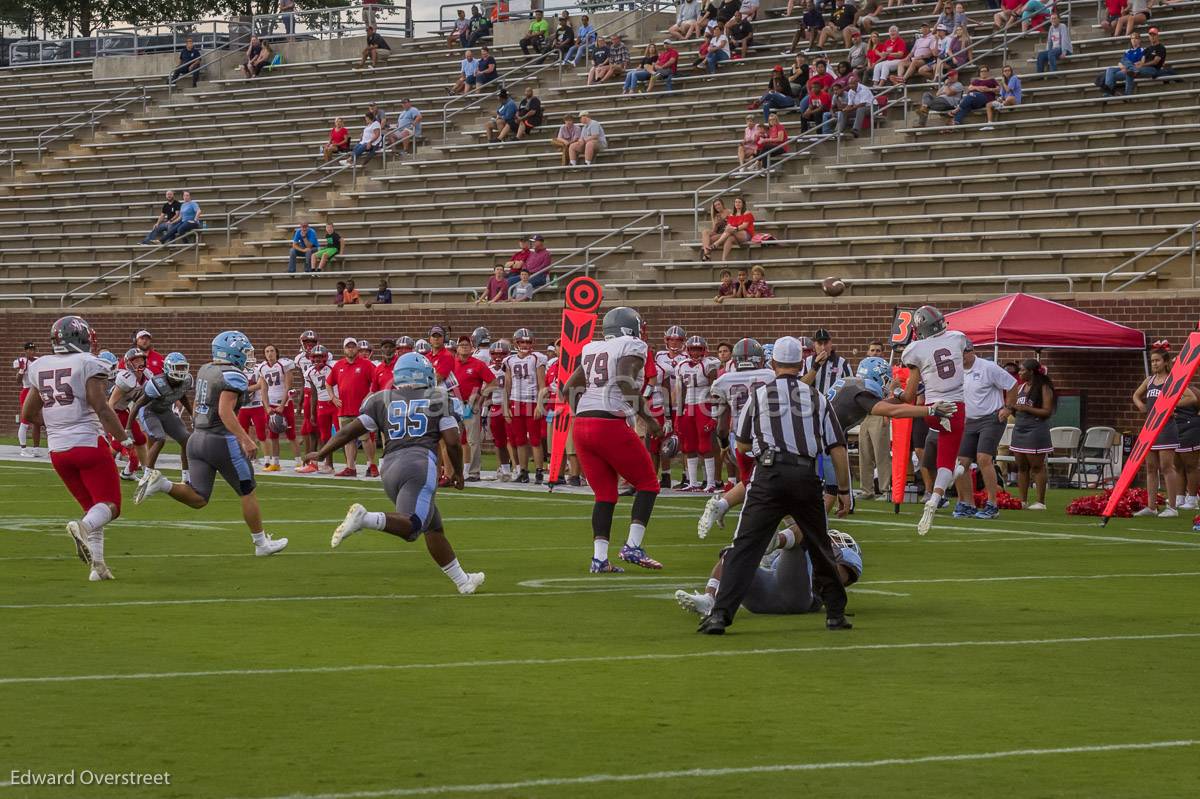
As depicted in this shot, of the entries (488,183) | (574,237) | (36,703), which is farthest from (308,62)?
(36,703)

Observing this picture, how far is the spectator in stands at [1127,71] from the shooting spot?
2655 centimetres

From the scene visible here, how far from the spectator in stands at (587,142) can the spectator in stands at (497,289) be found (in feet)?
12.7

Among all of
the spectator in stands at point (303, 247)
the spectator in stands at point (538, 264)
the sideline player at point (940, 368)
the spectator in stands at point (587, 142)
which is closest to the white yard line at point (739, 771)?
the sideline player at point (940, 368)

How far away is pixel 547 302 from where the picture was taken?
2725 cm

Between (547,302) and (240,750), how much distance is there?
20834 mm

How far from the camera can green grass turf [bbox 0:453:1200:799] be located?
6.39 metres

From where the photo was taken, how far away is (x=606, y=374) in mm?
12406

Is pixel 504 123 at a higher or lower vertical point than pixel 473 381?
higher

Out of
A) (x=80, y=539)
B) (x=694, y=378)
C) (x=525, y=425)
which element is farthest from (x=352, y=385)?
(x=80, y=539)

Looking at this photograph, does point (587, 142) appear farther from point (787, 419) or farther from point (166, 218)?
point (787, 419)

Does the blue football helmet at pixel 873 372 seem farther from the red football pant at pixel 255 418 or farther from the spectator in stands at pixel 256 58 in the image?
the spectator in stands at pixel 256 58

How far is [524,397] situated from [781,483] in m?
13.1

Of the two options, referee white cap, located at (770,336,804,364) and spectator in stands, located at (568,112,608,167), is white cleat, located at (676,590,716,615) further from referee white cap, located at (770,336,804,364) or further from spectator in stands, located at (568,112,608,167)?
spectator in stands, located at (568,112,608,167)

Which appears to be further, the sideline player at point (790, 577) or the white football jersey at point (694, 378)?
the white football jersey at point (694, 378)
